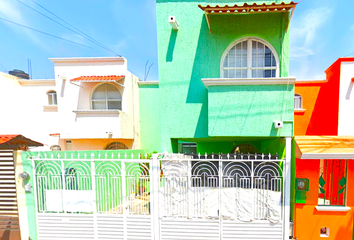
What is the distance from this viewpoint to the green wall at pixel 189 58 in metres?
5.20

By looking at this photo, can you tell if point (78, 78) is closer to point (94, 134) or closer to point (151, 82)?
point (94, 134)

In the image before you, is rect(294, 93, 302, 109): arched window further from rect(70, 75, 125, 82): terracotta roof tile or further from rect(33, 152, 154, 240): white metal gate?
rect(70, 75, 125, 82): terracotta roof tile

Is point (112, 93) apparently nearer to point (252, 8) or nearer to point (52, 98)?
point (52, 98)

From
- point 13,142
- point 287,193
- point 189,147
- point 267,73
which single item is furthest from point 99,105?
point 287,193

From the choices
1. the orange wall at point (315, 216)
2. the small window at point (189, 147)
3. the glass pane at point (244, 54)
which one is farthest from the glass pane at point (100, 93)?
the orange wall at point (315, 216)

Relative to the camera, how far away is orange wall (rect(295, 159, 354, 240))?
3865 millimetres

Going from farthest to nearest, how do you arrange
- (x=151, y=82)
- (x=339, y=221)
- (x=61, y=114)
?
(x=151, y=82) → (x=61, y=114) → (x=339, y=221)

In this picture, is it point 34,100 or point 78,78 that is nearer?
point 78,78

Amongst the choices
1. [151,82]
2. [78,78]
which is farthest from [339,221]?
[78,78]

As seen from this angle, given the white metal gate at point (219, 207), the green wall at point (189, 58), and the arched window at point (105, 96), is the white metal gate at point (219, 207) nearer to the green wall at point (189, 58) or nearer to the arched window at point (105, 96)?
the green wall at point (189, 58)

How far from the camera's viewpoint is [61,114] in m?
7.83

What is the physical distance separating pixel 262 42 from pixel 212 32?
178cm

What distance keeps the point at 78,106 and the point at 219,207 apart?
26.5ft

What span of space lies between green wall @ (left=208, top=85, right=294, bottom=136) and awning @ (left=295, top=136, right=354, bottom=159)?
517 millimetres
